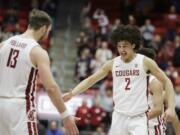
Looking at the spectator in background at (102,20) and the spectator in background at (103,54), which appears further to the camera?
the spectator in background at (102,20)

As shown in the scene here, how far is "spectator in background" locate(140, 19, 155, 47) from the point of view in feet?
75.8

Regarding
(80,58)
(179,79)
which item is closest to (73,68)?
(80,58)

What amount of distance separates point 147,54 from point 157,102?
0.86 m

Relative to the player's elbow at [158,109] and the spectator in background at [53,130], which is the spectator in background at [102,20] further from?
the player's elbow at [158,109]

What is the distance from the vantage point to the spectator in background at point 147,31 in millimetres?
23094

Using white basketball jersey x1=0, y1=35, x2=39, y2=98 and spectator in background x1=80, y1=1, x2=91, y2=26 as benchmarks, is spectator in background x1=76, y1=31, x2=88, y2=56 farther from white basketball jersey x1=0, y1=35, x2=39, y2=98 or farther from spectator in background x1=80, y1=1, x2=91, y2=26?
white basketball jersey x1=0, y1=35, x2=39, y2=98

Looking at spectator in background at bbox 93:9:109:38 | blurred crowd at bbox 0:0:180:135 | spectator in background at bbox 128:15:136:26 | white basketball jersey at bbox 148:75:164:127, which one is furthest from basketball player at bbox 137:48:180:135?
spectator in background at bbox 93:9:109:38

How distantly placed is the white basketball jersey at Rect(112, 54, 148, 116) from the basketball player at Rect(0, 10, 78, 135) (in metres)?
1.41

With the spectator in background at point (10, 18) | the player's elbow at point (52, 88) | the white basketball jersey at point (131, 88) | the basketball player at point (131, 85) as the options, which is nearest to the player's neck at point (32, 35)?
the player's elbow at point (52, 88)

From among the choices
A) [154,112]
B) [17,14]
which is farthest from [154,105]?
[17,14]

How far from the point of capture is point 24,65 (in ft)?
24.7

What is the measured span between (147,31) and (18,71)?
16.4 metres

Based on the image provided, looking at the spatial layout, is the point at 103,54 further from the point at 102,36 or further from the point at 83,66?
the point at 102,36

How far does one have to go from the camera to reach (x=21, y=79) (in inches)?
297
